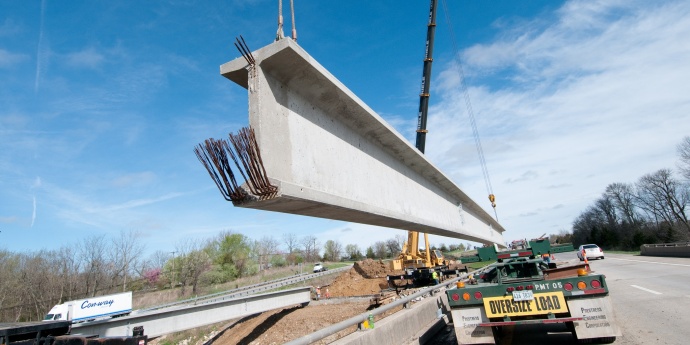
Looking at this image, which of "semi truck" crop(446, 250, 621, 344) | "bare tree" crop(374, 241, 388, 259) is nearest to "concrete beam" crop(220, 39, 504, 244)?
"semi truck" crop(446, 250, 621, 344)

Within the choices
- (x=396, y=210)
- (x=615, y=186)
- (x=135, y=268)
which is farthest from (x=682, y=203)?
(x=135, y=268)

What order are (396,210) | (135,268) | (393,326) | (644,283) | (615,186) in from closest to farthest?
(393,326)
(396,210)
(644,283)
(135,268)
(615,186)

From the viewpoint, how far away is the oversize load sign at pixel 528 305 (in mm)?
5488

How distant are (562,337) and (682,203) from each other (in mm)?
79673

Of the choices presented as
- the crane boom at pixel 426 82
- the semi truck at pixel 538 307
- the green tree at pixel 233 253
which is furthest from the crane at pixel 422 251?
the green tree at pixel 233 253

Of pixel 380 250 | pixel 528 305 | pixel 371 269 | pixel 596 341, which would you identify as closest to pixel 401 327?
pixel 528 305

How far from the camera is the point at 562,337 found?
21.0 ft

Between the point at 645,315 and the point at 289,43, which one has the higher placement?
the point at 289,43

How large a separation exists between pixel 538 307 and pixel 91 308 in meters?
28.8

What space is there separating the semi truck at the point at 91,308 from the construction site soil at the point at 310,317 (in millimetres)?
5153

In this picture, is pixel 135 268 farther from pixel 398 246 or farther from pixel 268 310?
pixel 398 246

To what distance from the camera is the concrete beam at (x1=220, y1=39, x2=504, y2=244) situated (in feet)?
12.3

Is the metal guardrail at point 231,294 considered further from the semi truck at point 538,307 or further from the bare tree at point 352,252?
the bare tree at point 352,252

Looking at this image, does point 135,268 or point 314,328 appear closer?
point 314,328
